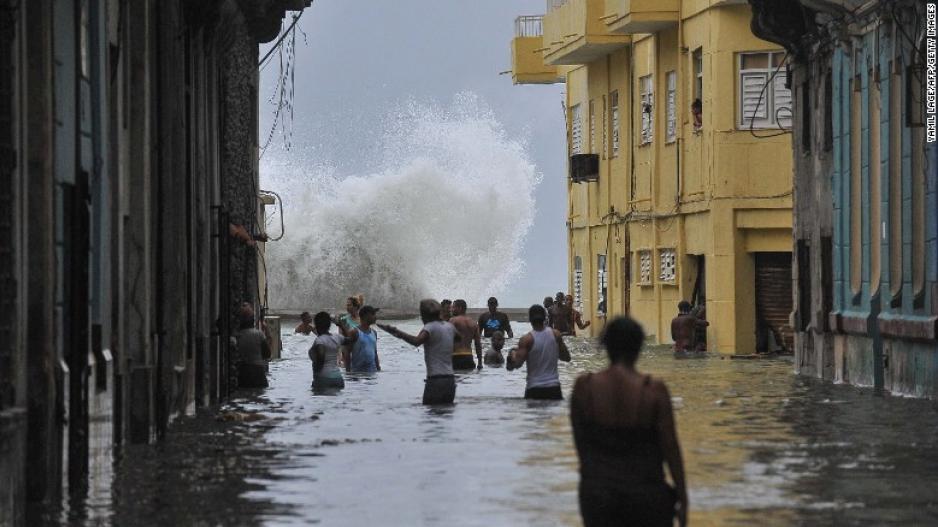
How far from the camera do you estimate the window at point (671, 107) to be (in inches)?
1866

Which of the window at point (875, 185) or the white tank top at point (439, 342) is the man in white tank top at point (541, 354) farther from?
the window at point (875, 185)

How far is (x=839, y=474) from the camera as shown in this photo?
16688 millimetres

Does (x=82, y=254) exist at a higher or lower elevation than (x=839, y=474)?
higher

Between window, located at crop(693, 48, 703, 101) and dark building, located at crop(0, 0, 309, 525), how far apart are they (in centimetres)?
1491

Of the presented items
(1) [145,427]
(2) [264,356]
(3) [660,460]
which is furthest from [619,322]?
(2) [264,356]

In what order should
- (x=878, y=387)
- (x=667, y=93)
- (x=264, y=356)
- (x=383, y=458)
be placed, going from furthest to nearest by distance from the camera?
(x=667, y=93)
(x=264, y=356)
(x=878, y=387)
(x=383, y=458)

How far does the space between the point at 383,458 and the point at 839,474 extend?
3768mm

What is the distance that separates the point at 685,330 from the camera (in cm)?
4256

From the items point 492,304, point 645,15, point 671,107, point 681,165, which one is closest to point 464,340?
point 492,304

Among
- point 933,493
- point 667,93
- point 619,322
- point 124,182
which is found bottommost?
point 933,493

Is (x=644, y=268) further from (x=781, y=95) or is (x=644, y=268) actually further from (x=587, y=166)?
(x=781, y=95)

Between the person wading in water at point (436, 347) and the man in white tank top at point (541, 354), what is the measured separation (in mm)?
785

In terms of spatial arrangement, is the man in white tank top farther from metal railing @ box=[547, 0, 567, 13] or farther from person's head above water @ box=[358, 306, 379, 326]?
metal railing @ box=[547, 0, 567, 13]

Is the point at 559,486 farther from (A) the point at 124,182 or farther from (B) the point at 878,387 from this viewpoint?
(B) the point at 878,387
